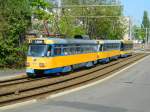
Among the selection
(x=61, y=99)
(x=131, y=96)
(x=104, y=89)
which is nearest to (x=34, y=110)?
(x=61, y=99)

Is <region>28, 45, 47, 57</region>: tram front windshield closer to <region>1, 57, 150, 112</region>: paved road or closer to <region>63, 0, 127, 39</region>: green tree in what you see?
<region>1, 57, 150, 112</region>: paved road

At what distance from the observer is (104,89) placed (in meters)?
22.5

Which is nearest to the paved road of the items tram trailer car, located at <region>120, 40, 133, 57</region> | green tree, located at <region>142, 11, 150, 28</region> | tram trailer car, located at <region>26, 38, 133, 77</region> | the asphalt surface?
tram trailer car, located at <region>26, 38, 133, 77</region>

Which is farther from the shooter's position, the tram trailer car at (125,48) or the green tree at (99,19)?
the green tree at (99,19)

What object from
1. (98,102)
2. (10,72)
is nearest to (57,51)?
(10,72)

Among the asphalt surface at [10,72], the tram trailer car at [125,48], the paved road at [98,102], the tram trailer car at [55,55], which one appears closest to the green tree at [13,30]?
the asphalt surface at [10,72]

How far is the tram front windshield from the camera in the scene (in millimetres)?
27938

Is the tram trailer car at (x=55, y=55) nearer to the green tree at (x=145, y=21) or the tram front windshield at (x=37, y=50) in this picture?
the tram front windshield at (x=37, y=50)

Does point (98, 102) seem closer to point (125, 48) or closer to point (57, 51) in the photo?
point (57, 51)

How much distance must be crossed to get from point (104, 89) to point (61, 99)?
15.8 ft

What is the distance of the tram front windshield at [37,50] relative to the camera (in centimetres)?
2794

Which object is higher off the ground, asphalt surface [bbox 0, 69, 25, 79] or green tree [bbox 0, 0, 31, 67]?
green tree [bbox 0, 0, 31, 67]

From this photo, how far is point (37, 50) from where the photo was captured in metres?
28.2

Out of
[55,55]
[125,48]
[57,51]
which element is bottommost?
[125,48]
